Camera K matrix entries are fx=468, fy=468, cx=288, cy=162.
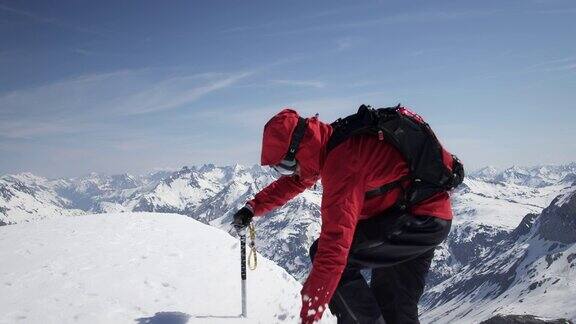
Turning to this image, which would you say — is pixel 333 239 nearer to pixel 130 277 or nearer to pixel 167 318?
pixel 167 318

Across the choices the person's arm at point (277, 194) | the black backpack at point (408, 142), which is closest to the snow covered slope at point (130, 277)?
the person's arm at point (277, 194)

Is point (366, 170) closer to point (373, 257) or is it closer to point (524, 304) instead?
point (373, 257)

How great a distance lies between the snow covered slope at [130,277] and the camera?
24.9 feet

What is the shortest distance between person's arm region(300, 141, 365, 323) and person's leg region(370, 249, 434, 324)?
1.57 meters

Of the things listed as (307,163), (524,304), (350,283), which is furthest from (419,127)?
(524,304)

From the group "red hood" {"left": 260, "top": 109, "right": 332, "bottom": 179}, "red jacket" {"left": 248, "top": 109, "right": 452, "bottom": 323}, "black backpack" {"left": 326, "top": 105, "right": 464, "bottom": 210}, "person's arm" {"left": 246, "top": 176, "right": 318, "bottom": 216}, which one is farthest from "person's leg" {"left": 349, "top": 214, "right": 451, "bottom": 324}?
"person's arm" {"left": 246, "top": 176, "right": 318, "bottom": 216}

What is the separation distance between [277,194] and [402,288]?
8.31 feet

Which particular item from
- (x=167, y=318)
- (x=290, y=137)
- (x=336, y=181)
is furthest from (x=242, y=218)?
(x=336, y=181)

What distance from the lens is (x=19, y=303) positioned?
7.48 meters

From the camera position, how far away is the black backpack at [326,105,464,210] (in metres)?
5.37

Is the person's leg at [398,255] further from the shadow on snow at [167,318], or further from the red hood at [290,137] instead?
the shadow on snow at [167,318]

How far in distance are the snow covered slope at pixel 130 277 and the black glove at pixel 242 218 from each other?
1716mm

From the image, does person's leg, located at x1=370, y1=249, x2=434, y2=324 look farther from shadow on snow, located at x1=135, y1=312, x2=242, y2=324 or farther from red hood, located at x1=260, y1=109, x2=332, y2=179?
shadow on snow, located at x1=135, y1=312, x2=242, y2=324

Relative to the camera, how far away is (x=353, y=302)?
5449 millimetres
